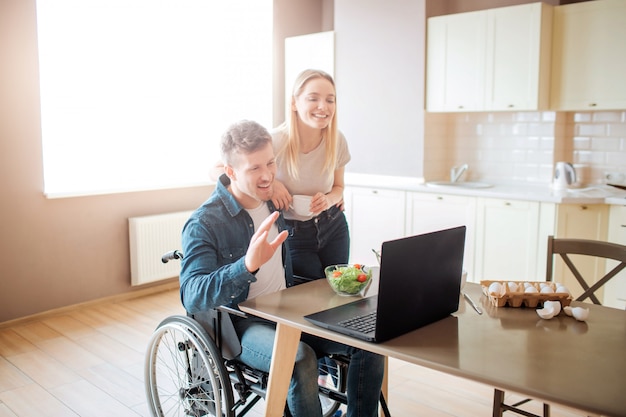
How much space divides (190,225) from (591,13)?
10.9ft

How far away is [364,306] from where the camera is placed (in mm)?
1936

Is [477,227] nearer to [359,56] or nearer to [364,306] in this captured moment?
[359,56]

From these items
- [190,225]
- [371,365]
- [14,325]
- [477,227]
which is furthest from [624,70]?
[14,325]

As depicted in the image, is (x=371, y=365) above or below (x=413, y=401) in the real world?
above

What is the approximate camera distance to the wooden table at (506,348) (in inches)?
52.5

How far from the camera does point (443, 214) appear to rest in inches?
182

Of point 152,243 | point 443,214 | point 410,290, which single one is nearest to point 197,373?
point 410,290

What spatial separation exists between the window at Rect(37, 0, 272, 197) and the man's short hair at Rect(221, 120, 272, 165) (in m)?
2.54

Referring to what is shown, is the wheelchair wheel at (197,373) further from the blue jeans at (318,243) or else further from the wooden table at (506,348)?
the blue jeans at (318,243)

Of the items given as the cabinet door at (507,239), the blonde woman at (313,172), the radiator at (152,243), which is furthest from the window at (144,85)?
the cabinet door at (507,239)

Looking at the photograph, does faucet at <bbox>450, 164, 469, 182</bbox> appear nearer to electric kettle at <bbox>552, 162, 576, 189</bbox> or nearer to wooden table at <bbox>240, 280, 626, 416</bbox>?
electric kettle at <bbox>552, 162, 576, 189</bbox>

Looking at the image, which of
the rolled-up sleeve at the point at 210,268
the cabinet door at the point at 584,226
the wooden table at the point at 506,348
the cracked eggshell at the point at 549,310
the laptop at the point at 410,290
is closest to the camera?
the wooden table at the point at 506,348

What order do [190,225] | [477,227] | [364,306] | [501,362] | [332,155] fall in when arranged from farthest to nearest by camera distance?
[477,227], [332,155], [190,225], [364,306], [501,362]

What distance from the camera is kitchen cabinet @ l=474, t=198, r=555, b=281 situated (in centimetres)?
412
